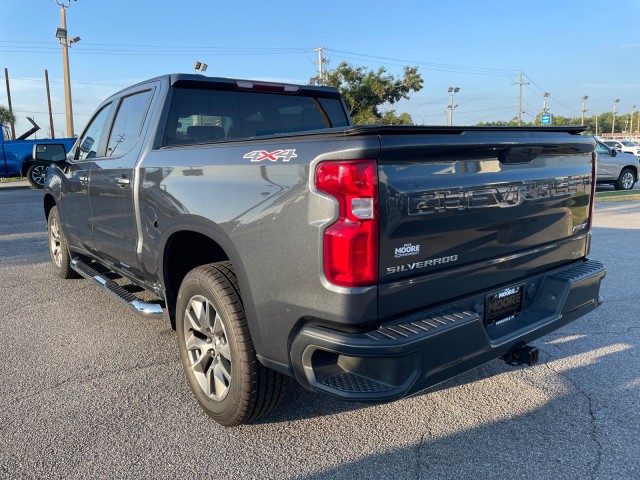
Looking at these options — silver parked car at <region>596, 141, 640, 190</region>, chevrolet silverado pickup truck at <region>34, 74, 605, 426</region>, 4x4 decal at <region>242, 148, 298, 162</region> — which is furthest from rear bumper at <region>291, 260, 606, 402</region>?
silver parked car at <region>596, 141, 640, 190</region>

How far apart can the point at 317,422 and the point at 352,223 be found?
1.38 metres

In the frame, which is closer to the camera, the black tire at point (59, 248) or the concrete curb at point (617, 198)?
the black tire at point (59, 248)

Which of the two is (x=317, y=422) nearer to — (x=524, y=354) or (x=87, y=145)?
(x=524, y=354)

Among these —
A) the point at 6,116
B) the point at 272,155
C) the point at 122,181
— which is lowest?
the point at 122,181

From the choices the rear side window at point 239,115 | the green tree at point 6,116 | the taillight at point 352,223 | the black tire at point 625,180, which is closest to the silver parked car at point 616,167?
the black tire at point 625,180

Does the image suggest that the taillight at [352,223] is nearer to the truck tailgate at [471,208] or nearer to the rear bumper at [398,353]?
the truck tailgate at [471,208]

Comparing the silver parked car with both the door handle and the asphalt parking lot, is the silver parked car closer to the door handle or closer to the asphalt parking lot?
the asphalt parking lot

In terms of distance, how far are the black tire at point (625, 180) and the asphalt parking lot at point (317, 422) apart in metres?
13.9

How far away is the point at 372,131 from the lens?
207 centimetres

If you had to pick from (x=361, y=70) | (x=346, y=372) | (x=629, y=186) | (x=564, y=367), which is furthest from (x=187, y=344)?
(x=361, y=70)

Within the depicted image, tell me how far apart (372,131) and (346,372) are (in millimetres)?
1021

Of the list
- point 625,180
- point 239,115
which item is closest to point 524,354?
point 239,115

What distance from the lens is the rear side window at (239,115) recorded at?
11.9ft

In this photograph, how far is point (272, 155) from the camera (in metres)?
2.36
